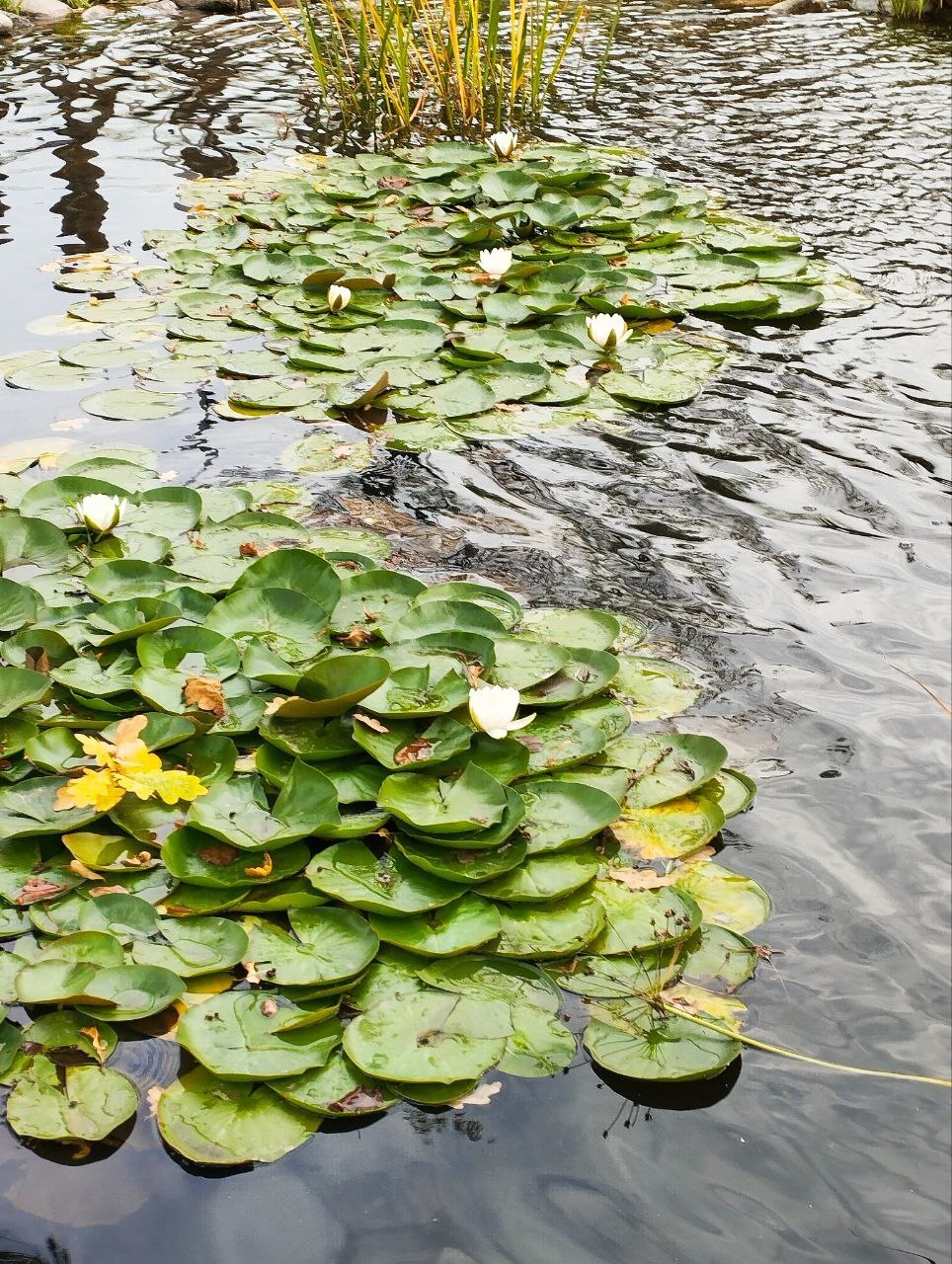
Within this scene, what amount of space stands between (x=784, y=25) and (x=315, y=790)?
9599 millimetres

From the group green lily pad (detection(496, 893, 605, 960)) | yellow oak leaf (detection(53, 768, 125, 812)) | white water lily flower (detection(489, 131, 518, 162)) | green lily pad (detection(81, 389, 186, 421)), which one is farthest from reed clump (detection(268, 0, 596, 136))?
green lily pad (detection(496, 893, 605, 960))

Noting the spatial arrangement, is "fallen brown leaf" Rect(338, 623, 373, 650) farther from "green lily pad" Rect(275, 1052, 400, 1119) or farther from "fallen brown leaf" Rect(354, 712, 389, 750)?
"green lily pad" Rect(275, 1052, 400, 1119)

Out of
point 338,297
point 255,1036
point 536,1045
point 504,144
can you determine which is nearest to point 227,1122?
point 255,1036

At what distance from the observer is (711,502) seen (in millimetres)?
3262

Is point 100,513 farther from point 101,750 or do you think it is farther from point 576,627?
point 576,627

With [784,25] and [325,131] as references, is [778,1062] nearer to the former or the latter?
[325,131]

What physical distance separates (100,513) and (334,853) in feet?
4.23

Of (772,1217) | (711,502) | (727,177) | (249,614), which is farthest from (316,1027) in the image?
(727,177)

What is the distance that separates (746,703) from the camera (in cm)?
250

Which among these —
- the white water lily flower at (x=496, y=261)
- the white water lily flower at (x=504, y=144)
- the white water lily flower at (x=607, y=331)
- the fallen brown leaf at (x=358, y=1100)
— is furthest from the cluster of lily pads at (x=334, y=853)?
the white water lily flower at (x=504, y=144)

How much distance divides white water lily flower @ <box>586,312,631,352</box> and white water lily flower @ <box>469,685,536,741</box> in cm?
227

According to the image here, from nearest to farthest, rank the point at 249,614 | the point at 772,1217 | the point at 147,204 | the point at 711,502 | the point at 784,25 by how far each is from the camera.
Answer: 1. the point at 772,1217
2. the point at 249,614
3. the point at 711,502
4. the point at 147,204
5. the point at 784,25

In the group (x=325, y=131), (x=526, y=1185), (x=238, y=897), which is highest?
(x=325, y=131)

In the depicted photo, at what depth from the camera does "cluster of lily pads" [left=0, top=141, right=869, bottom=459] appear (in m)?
3.76
